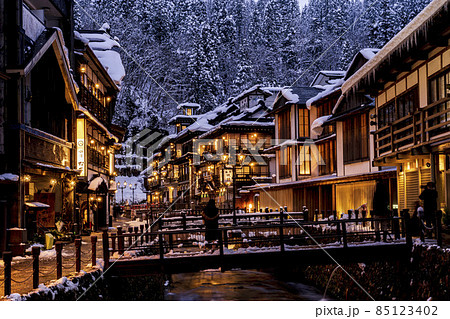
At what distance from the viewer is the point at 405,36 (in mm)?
17609

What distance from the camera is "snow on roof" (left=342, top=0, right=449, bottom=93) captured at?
15.3m

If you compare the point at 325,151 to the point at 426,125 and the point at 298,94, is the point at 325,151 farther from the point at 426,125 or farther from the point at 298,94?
the point at 426,125

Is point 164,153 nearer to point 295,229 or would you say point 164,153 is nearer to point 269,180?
point 269,180

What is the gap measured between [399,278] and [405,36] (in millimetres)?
8748

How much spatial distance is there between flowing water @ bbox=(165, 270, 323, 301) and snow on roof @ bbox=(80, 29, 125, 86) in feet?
66.3

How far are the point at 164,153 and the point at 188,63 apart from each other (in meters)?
21.7

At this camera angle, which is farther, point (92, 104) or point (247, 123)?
point (247, 123)

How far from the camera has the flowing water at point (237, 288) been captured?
2145 centimetres

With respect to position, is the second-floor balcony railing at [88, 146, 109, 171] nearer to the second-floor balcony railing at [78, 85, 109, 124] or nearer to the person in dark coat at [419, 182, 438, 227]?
the second-floor balcony railing at [78, 85, 109, 124]

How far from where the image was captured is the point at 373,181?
28.6 meters

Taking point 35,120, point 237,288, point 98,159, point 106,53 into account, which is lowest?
point 237,288

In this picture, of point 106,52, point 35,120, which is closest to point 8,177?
point 35,120

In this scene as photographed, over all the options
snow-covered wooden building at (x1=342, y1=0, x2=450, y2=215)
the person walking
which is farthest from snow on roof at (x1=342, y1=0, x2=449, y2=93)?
the person walking

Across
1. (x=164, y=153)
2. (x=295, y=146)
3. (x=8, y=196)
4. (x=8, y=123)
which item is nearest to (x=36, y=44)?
(x=8, y=123)
